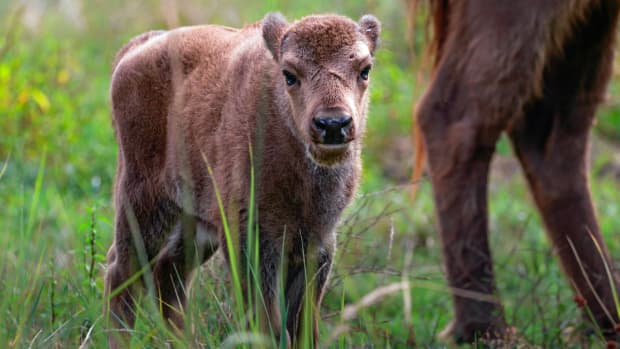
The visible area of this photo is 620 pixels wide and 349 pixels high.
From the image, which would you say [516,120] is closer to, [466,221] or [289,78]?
[466,221]

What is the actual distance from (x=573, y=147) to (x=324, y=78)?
223 cm

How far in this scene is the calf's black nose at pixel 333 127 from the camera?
341 centimetres

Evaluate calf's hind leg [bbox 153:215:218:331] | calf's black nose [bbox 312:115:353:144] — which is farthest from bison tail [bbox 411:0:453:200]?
calf's black nose [bbox 312:115:353:144]

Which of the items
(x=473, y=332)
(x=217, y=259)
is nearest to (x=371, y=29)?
(x=217, y=259)

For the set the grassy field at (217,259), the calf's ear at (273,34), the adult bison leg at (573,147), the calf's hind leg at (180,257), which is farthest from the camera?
the adult bison leg at (573,147)

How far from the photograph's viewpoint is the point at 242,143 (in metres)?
3.81

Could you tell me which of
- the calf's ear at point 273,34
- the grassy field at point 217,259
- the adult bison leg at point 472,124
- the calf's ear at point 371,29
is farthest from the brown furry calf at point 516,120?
the calf's ear at point 273,34

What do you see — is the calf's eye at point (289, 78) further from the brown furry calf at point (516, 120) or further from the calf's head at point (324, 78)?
the brown furry calf at point (516, 120)

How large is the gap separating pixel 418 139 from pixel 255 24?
4.77 feet

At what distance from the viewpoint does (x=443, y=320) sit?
568 centimetres

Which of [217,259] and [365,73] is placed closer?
[365,73]

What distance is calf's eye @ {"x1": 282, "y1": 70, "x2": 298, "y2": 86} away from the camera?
3668mm

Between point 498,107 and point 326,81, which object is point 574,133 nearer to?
point 498,107

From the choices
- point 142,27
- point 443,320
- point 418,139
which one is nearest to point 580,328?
point 443,320
